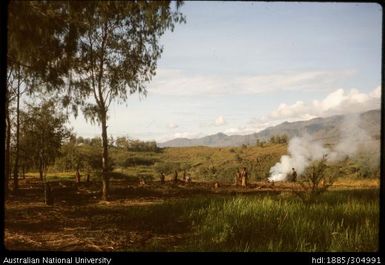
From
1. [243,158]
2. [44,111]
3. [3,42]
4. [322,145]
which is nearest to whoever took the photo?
[3,42]

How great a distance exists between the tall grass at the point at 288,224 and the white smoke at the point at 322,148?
3.10 feet

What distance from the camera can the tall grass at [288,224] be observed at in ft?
15.9

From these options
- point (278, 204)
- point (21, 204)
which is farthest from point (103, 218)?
point (278, 204)

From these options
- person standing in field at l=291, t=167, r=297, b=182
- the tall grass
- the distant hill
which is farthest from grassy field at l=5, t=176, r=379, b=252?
the distant hill

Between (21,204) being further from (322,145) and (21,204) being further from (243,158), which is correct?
(322,145)

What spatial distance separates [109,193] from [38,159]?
1203mm

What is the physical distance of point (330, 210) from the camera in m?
5.54

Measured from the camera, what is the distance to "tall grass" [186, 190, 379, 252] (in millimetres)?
4836

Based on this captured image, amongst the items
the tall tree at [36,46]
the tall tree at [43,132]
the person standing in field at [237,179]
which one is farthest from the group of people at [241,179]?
the tall tree at [36,46]
